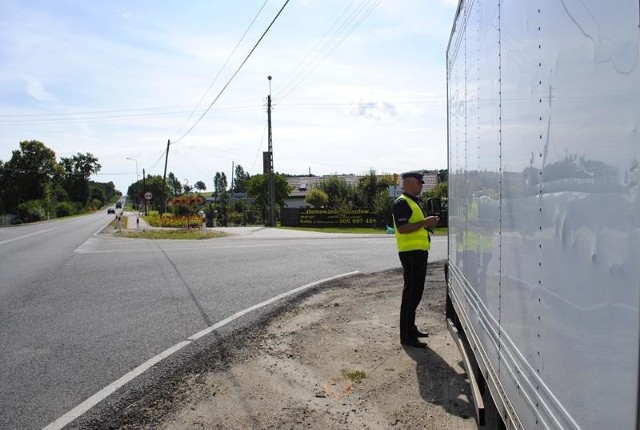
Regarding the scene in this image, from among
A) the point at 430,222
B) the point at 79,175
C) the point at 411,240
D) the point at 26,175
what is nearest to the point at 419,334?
the point at 411,240

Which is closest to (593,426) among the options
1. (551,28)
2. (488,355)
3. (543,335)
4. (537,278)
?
(543,335)

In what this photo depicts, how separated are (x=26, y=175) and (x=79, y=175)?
104ft

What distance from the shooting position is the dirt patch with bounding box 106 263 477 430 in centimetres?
424

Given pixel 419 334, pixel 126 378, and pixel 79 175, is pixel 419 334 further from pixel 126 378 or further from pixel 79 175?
pixel 79 175

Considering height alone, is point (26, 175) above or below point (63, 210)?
above

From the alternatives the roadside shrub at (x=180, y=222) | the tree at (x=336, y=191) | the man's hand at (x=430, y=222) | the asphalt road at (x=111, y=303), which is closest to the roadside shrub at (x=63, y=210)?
the roadside shrub at (x=180, y=222)

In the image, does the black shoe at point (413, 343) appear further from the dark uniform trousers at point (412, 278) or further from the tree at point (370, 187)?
the tree at point (370, 187)

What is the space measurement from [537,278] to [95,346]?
549 cm

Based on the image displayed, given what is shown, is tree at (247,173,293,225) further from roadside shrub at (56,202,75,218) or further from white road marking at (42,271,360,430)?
white road marking at (42,271,360,430)

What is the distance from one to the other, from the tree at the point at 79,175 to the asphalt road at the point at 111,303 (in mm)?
106139

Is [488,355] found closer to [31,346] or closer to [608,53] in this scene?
[608,53]

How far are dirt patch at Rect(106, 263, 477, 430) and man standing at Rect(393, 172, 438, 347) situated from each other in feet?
1.44

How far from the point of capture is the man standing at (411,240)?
19.4 feet

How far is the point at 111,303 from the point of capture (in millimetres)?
8773
